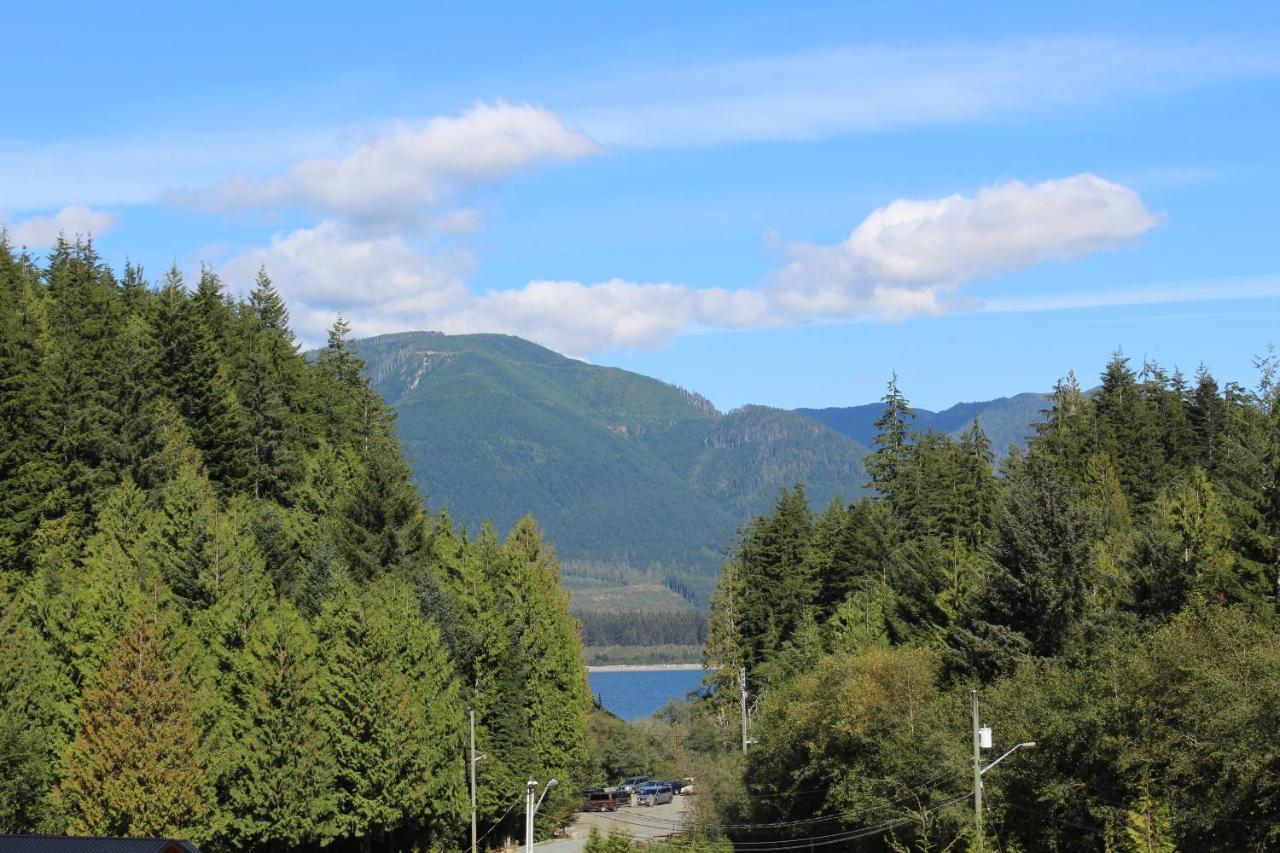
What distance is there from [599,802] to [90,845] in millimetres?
76713

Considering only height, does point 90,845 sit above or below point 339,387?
below

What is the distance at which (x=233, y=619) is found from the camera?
5581 cm

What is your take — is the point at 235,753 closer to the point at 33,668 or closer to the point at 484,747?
the point at 33,668

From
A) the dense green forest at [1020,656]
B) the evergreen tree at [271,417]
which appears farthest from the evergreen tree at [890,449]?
the evergreen tree at [271,417]

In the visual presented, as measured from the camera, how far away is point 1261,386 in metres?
81.1

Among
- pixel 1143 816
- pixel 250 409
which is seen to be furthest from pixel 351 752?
pixel 250 409

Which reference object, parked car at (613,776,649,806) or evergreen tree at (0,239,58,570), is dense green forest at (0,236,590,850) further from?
parked car at (613,776,649,806)

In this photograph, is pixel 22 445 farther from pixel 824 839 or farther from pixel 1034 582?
pixel 1034 582

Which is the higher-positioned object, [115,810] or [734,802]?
[115,810]

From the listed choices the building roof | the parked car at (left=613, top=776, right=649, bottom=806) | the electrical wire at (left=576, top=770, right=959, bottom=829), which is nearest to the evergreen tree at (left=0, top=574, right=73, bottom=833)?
the building roof

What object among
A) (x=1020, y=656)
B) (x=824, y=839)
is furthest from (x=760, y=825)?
(x=1020, y=656)

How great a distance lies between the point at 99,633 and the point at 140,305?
5262 centimetres

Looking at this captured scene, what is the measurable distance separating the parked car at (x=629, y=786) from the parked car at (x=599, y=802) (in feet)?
2.29

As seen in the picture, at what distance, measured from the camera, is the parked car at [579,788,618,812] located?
93.7 m
